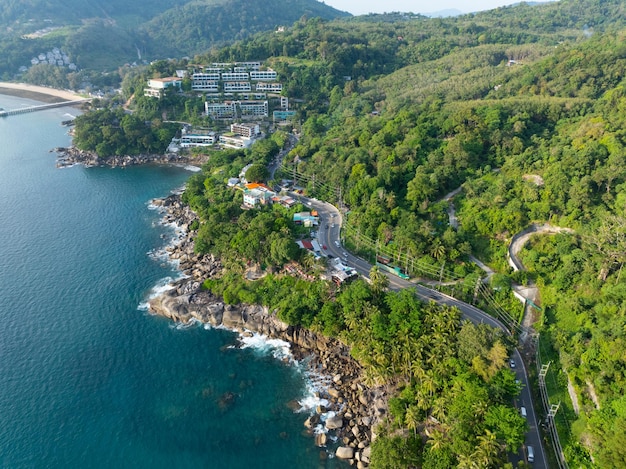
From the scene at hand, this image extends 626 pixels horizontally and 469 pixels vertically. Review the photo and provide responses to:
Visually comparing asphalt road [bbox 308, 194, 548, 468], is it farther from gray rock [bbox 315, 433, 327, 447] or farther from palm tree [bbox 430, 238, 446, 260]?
gray rock [bbox 315, 433, 327, 447]

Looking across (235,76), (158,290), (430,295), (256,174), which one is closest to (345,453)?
(430,295)

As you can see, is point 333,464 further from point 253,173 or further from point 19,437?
point 253,173

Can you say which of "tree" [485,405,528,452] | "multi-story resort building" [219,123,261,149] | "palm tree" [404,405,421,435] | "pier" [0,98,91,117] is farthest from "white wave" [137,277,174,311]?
"pier" [0,98,91,117]

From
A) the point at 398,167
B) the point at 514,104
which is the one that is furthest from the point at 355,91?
the point at 398,167

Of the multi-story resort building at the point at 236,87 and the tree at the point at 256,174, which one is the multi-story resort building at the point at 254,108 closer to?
the multi-story resort building at the point at 236,87

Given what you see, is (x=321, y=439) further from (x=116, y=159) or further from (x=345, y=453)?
(x=116, y=159)

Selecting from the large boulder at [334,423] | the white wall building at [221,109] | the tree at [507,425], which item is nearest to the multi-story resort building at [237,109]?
the white wall building at [221,109]
